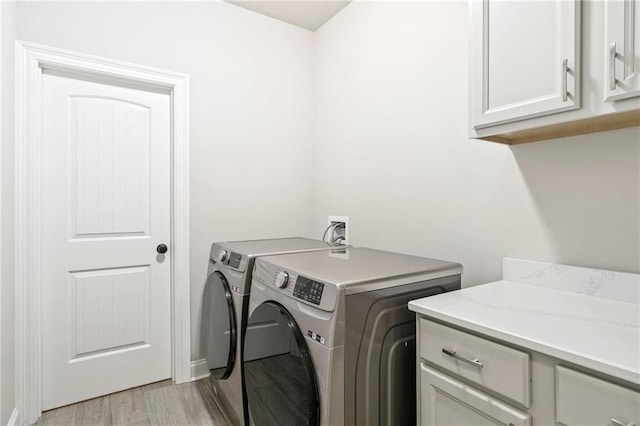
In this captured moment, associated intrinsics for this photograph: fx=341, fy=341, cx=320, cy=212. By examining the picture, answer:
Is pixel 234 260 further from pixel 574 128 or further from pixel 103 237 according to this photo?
pixel 574 128

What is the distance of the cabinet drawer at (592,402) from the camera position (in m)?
0.72

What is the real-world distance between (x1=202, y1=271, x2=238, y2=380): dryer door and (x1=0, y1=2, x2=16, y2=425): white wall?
0.96 metres

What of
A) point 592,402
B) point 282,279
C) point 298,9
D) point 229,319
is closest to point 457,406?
point 592,402

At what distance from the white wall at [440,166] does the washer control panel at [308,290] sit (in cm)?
89

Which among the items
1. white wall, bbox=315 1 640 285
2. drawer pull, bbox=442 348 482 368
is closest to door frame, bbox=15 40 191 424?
white wall, bbox=315 1 640 285

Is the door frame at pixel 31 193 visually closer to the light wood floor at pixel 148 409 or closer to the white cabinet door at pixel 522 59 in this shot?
the light wood floor at pixel 148 409

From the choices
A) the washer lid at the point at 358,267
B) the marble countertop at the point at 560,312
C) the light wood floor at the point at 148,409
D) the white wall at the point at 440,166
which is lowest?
the light wood floor at the point at 148,409

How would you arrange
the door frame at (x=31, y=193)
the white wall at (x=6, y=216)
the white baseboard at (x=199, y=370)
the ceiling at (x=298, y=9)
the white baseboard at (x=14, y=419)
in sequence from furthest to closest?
the ceiling at (x=298, y=9)
the white baseboard at (x=199, y=370)
the door frame at (x=31, y=193)
the white baseboard at (x=14, y=419)
the white wall at (x=6, y=216)

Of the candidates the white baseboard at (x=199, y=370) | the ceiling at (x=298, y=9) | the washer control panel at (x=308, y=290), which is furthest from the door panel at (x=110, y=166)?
the washer control panel at (x=308, y=290)

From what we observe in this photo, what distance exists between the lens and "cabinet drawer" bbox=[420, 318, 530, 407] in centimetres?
90

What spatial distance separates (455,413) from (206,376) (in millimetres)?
1900

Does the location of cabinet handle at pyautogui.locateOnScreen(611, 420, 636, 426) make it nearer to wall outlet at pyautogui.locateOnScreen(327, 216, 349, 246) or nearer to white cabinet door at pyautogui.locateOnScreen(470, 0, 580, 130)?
white cabinet door at pyautogui.locateOnScreen(470, 0, 580, 130)

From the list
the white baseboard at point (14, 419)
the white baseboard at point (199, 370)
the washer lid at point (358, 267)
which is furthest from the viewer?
the white baseboard at point (199, 370)

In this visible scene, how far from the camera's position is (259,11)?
8.63 feet
